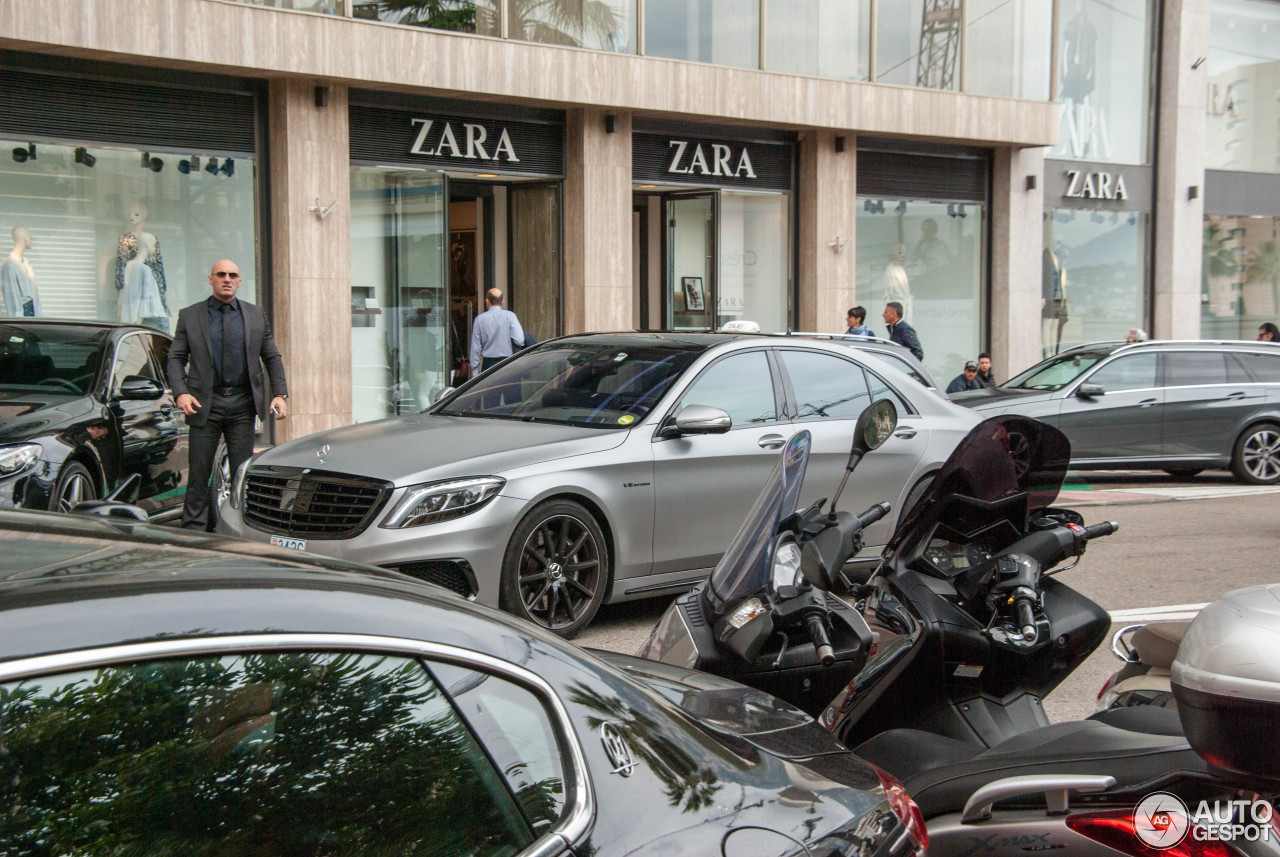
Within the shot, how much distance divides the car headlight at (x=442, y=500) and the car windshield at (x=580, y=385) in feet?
3.22

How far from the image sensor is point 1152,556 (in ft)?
31.0

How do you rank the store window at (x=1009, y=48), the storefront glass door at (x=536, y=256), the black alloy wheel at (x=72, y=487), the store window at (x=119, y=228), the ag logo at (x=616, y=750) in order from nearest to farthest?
the ag logo at (x=616, y=750) < the black alloy wheel at (x=72, y=487) < the store window at (x=119, y=228) < the storefront glass door at (x=536, y=256) < the store window at (x=1009, y=48)

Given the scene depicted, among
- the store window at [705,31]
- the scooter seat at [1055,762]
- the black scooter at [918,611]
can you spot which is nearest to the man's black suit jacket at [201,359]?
the black scooter at [918,611]

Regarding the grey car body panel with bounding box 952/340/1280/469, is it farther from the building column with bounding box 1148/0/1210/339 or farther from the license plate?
the building column with bounding box 1148/0/1210/339

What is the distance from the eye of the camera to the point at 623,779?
1985mm

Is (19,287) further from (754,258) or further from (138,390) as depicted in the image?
(754,258)

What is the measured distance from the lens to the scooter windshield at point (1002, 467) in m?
3.80

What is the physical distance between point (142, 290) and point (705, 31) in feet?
28.7

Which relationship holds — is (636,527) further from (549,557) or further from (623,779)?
(623,779)

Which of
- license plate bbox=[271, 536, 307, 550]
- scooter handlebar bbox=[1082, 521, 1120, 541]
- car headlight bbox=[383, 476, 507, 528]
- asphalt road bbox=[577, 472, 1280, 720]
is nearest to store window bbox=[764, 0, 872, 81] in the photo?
asphalt road bbox=[577, 472, 1280, 720]

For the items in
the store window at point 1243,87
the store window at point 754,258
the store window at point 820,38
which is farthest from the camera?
the store window at point 1243,87

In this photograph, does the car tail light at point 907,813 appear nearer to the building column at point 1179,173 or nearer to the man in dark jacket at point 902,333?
the man in dark jacket at point 902,333

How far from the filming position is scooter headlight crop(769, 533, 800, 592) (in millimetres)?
3654

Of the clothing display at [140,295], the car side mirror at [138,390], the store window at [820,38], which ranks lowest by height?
the car side mirror at [138,390]
